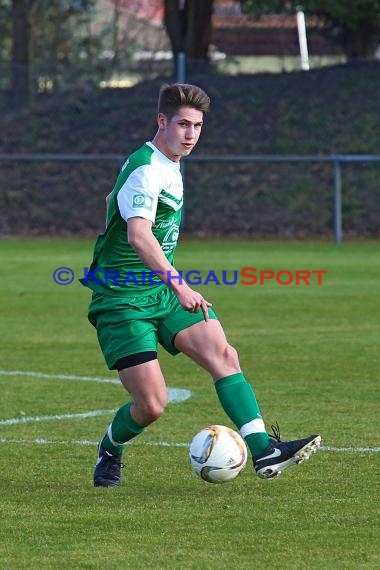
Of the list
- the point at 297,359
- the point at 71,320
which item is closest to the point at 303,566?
the point at 297,359

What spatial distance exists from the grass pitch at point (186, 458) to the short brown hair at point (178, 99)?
5.93 feet

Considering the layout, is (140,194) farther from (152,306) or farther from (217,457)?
(217,457)

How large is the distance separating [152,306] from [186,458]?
112 cm

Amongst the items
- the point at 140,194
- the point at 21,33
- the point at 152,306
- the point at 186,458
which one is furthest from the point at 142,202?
Result: the point at 21,33

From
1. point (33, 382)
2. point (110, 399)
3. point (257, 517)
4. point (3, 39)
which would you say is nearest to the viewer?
point (257, 517)

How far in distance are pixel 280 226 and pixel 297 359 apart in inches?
669

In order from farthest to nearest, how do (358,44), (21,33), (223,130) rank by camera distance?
(21,33) < (358,44) < (223,130)

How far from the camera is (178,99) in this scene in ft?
22.0

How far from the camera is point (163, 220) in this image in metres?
6.81

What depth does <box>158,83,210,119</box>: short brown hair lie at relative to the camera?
22.0 ft

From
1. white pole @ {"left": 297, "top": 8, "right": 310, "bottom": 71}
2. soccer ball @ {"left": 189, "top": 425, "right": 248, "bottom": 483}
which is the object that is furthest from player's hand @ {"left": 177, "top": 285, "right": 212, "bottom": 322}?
white pole @ {"left": 297, "top": 8, "right": 310, "bottom": 71}

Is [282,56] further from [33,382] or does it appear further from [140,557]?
[140,557]

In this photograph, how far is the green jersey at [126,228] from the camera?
22.0 ft

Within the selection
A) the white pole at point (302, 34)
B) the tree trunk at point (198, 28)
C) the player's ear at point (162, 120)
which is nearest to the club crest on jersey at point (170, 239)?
the player's ear at point (162, 120)
